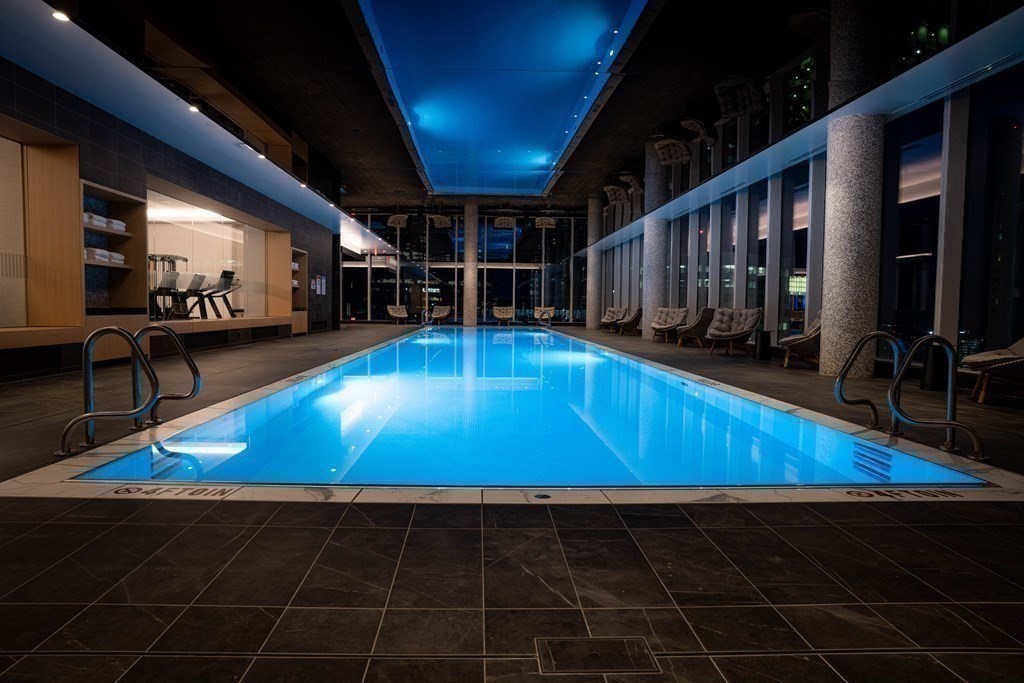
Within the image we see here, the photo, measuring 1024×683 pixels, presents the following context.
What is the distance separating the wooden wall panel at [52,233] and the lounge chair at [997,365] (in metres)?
9.39

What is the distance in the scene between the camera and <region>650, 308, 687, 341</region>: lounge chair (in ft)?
42.3

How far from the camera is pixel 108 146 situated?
7211 millimetres

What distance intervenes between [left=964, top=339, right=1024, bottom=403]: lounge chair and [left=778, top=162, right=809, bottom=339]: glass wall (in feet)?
15.2

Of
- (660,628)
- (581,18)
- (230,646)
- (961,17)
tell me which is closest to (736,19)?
(581,18)

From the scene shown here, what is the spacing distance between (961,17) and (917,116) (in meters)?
1.56

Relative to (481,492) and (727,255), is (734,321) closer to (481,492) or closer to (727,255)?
(727,255)

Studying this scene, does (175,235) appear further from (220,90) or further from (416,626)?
(416,626)

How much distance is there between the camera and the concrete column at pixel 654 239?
547 inches

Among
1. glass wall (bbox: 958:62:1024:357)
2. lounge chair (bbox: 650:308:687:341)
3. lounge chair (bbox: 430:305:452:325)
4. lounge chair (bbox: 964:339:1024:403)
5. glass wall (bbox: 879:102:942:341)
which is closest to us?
lounge chair (bbox: 964:339:1024:403)

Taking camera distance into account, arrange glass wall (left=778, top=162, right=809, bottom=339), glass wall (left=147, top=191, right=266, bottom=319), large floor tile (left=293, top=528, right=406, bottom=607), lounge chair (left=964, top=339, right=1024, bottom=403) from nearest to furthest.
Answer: large floor tile (left=293, top=528, right=406, bottom=607)
lounge chair (left=964, top=339, right=1024, bottom=403)
glass wall (left=778, top=162, right=809, bottom=339)
glass wall (left=147, top=191, right=266, bottom=319)

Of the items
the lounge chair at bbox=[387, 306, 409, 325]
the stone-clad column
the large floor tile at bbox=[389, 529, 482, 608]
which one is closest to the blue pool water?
the large floor tile at bbox=[389, 529, 482, 608]

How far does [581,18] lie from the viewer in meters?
7.73

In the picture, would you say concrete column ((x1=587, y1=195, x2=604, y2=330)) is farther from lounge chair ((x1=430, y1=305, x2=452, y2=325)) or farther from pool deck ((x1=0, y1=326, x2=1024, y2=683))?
pool deck ((x1=0, y1=326, x2=1024, y2=683))

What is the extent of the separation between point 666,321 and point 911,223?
264 inches
